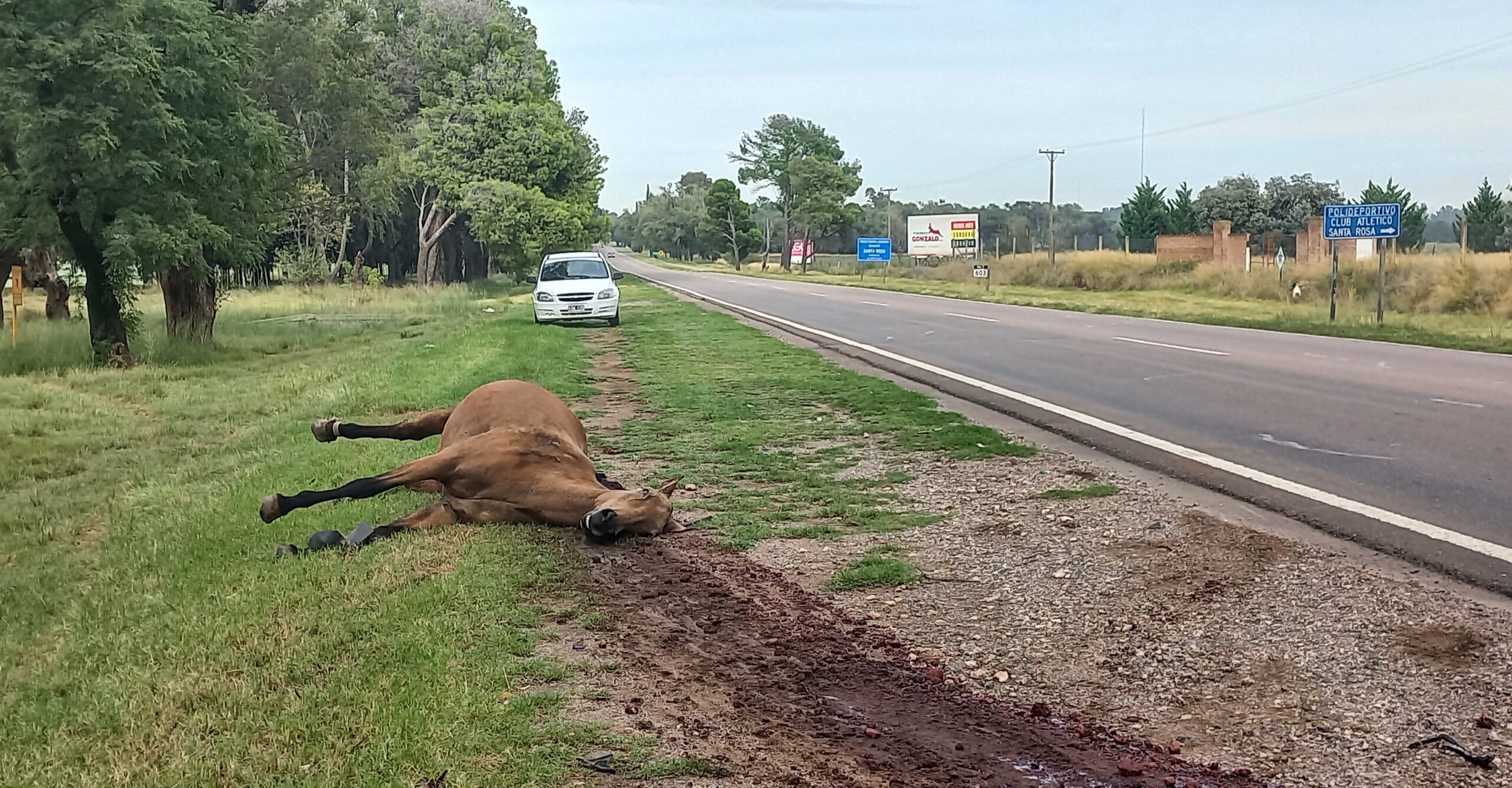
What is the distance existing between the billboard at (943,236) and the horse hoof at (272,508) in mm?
77600

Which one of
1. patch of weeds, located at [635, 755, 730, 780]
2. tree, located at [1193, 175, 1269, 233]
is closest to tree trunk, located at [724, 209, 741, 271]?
tree, located at [1193, 175, 1269, 233]

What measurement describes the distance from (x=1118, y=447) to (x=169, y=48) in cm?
1594

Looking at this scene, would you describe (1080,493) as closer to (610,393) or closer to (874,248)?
(610,393)

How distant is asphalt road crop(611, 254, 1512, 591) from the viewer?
23.8ft

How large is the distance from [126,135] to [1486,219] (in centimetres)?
5686

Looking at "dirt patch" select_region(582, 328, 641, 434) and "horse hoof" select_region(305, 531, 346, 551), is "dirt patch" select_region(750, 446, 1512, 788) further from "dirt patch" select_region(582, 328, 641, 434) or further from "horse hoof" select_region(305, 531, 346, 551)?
"dirt patch" select_region(582, 328, 641, 434)

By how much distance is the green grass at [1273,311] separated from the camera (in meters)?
21.7

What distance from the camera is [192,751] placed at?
13.2ft

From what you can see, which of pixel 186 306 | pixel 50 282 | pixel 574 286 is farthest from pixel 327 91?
pixel 574 286

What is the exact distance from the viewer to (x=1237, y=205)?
6956 centimetres

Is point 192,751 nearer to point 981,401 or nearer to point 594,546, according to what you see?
point 594,546

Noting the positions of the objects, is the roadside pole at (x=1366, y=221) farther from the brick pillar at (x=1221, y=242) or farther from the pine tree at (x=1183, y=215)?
the pine tree at (x=1183, y=215)

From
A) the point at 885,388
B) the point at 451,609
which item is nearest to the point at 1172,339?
the point at 885,388

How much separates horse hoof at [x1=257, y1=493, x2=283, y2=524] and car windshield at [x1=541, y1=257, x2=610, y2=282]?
68.1 feet
